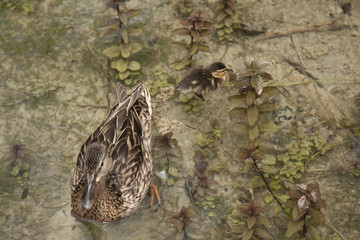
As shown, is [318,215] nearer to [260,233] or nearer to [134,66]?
[260,233]

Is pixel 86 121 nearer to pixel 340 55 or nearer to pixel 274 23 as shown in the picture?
pixel 274 23

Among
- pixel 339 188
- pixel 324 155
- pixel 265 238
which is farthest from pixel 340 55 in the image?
pixel 265 238

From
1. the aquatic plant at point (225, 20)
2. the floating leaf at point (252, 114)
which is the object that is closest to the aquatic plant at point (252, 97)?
the floating leaf at point (252, 114)

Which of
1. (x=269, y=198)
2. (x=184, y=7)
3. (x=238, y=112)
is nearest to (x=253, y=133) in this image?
(x=238, y=112)

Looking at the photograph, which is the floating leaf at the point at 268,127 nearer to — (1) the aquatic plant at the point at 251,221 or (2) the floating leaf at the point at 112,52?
(1) the aquatic plant at the point at 251,221

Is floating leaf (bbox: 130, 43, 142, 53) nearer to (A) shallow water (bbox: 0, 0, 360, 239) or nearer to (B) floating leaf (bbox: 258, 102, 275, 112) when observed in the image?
(A) shallow water (bbox: 0, 0, 360, 239)
